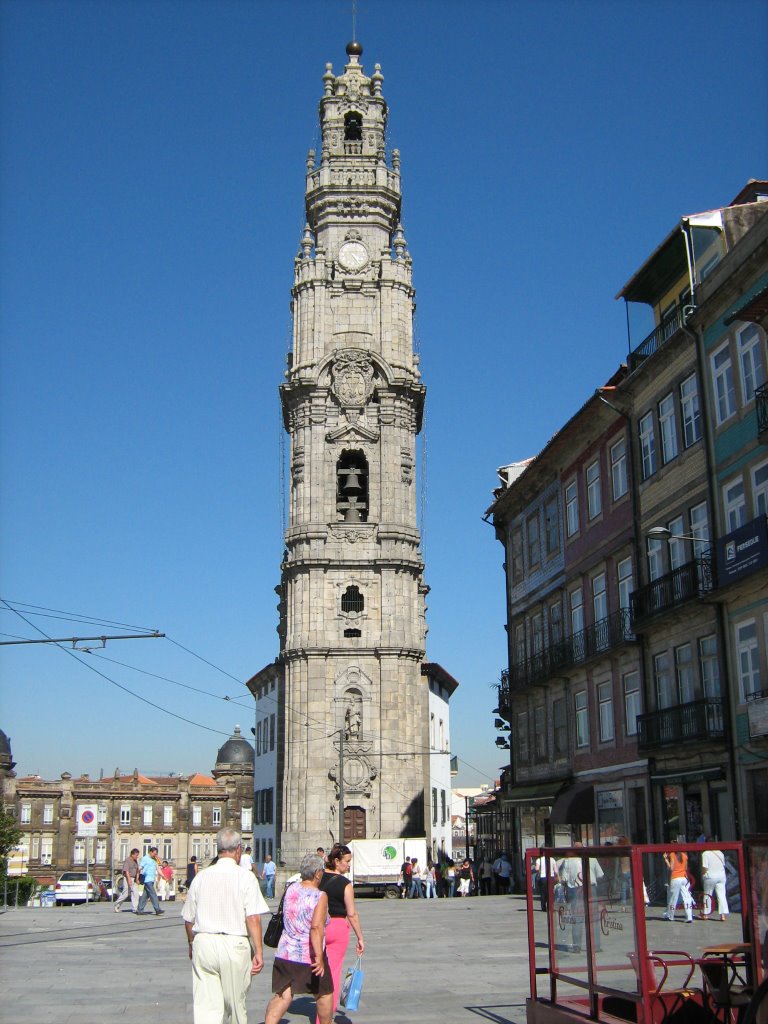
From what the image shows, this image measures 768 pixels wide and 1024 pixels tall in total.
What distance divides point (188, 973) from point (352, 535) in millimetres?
36353

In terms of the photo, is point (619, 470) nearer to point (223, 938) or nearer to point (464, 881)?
point (464, 881)

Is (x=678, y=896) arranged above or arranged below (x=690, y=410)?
below

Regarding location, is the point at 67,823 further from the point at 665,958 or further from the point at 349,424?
the point at 665,958

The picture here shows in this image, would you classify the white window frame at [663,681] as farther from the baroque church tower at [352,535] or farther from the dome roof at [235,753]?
the dome roof at [235,753]

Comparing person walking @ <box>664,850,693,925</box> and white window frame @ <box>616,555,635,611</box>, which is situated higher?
white window frame @ <box>616,555,635,611</box>

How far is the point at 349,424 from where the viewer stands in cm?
5284

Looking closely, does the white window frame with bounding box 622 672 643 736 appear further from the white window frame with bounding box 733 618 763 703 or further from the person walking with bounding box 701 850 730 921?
the person walking with bounding box 701 850 730 921

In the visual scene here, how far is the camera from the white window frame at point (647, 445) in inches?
1083

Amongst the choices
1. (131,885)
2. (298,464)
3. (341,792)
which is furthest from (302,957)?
(298,464)

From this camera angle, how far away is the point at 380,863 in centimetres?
4216

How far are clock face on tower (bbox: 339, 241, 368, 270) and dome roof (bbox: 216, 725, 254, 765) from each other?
54.2m

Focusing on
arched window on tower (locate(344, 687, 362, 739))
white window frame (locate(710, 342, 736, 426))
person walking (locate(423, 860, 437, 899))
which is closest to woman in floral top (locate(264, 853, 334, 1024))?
white window frame (locate(710, 342, 736, 426))

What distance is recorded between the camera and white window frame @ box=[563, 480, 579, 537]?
107 ft

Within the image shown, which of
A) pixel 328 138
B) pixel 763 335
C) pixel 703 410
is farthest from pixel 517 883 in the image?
pixel 328 138
